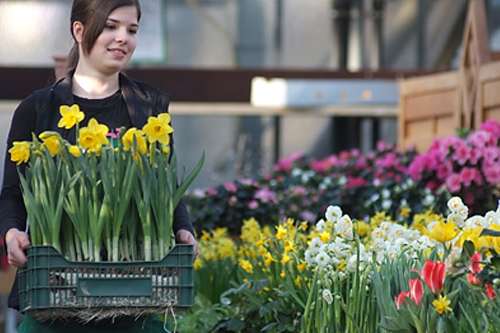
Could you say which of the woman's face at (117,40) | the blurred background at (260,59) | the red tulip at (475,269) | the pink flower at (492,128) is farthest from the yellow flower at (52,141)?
the blurred background at (260,59)

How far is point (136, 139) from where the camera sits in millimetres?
2463

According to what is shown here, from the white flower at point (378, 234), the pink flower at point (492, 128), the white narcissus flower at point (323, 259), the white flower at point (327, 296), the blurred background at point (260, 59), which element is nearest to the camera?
the white flower at point (327, 296)

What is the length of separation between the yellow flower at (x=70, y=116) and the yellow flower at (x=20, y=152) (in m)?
0.09

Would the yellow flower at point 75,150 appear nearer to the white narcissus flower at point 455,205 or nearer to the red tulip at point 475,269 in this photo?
the red tulip at point 475,269

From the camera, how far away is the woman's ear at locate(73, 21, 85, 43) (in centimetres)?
272

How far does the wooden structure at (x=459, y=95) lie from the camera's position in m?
5.81

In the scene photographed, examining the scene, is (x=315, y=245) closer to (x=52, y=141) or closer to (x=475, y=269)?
(x=475, y=269)

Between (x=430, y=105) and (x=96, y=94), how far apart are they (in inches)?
169

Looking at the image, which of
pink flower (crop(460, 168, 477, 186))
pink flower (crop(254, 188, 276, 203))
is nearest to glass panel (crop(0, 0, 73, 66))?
pink flower (crop(254, 188, 276, 203))

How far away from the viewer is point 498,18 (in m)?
11.0

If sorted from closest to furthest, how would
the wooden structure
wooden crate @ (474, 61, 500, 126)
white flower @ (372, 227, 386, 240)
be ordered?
1. white flower @ (372, 227, 386, 240)
2. wooden crate @ (474, 61, 500, 126)
3. the wooden structure

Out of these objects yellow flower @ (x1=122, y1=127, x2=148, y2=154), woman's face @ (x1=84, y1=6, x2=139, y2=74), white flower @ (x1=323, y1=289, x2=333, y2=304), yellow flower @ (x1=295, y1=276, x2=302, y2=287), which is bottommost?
yellow flower @ (x1=295, y1=276, x2=302, y2=287)

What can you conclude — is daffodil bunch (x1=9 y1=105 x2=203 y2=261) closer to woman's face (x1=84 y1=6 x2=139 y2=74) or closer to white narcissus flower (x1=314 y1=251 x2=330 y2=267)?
woman's face (x1=84 y1=6 x2=139 y2=74)

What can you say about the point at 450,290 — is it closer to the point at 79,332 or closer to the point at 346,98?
the point at 79,332
